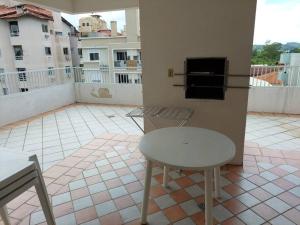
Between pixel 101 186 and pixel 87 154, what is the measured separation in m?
0.93

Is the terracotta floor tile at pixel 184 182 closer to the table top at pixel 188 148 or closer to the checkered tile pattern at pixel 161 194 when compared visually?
the checkered tile pattern at pixel 161 194

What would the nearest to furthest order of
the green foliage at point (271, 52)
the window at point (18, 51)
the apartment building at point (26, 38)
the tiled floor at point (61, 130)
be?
the tiled floor at point (61, 130) → the green foliage at point (271, 52) → the apartment building at point (26, 38) → the window at point (18, 51)

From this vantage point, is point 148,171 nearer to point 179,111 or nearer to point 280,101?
point 179,111

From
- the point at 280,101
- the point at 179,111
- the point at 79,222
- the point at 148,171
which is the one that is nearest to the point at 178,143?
the point at 148,171

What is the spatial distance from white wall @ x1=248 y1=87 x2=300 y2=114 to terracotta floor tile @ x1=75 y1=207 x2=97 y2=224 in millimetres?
4339

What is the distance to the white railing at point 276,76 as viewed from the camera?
463 cm

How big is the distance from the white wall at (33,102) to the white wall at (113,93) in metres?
0.32

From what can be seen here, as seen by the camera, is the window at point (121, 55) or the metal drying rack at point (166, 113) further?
the window at point (121, 55)

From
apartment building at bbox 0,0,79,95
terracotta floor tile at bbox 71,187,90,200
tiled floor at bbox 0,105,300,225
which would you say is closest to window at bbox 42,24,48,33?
apartment building at bbox 0,0,79,95

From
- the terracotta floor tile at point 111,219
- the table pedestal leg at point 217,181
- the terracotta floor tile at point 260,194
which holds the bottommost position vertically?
the terracotta floor tile at point 111,219

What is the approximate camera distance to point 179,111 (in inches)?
96.8

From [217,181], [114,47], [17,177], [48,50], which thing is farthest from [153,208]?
[48,50]

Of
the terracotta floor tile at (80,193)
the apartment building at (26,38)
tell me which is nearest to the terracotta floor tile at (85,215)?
the terracotta floor tile at (80,193)

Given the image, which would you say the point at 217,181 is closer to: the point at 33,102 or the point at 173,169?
the point at 173,169
